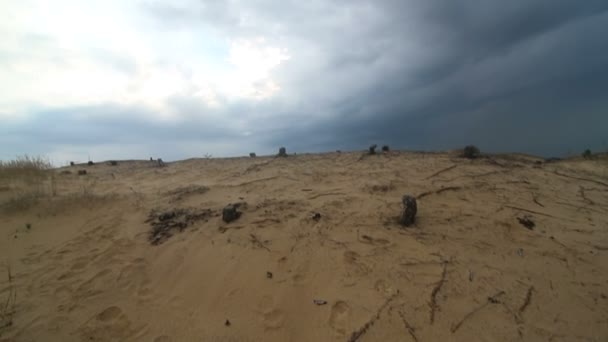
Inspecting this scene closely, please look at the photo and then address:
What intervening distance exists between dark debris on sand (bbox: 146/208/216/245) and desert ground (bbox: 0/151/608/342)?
0.03 m

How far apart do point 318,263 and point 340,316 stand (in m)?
0.79

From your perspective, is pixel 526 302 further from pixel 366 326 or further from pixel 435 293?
pixel 366 326

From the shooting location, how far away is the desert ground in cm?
269

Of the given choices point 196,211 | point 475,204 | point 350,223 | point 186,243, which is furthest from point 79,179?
point 475,204

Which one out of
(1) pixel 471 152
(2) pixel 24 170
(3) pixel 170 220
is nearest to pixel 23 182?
(2) pixel 24 170

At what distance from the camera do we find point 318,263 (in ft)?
11.3

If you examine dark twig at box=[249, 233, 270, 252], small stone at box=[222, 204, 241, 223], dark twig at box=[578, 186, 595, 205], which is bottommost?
dark twig at box=[249, 233, 270, 252]

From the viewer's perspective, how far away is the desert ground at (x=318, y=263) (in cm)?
269

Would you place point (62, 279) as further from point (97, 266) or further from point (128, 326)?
point (128, 326)

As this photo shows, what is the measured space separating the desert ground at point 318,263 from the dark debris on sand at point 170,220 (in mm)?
33

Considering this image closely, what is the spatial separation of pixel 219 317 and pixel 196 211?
253cm

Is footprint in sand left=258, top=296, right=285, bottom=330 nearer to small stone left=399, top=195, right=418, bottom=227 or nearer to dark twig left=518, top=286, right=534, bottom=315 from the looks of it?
small stone left=399, top=195, right=418, bottom=227

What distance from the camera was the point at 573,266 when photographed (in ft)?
10.4

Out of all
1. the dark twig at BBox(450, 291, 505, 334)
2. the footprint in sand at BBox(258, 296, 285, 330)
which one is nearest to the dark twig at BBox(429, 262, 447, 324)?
the dark twig at BBox(450, 291, 505, 334)
